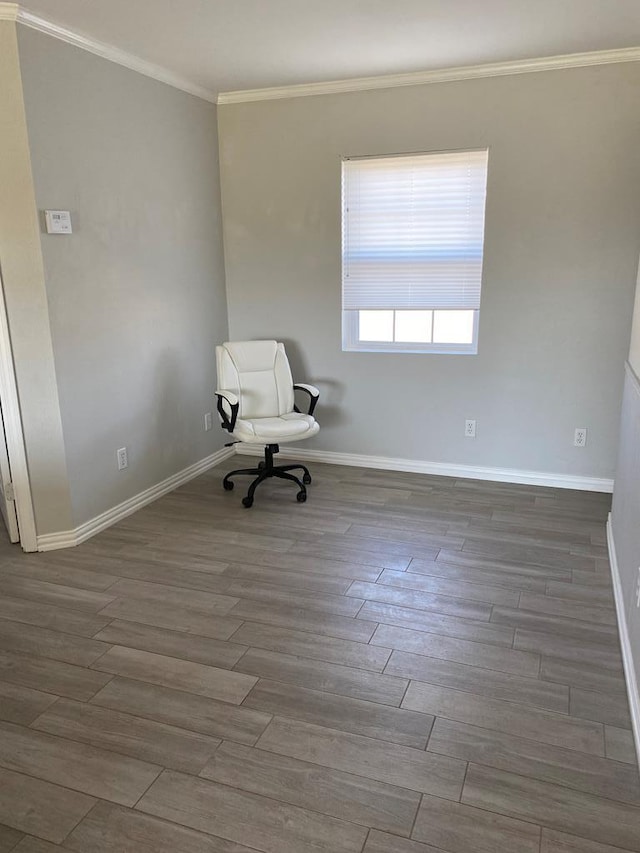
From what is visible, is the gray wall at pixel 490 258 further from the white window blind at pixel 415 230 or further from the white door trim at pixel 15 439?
the white door trim at pixel 15 439

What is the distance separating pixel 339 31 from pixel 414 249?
1458 millimetres

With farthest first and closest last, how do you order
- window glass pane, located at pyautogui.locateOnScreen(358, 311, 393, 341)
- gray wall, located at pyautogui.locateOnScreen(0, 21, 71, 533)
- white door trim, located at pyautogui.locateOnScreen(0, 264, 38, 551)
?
1. window glass pane, located at pyautogui.locateOnScreen(358, 311, 393, 341)
2. white door trim, located at pyautogui.locateOnScreen(0, 264, 38, 551)
3. gray wall, located at pyautogui.locateOnScreen(0, 21, 71, 533)

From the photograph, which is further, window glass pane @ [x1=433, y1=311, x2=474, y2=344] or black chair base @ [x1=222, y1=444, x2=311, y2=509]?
window glass pane @ [x1=433, y1=311, x2=474, y2=344]

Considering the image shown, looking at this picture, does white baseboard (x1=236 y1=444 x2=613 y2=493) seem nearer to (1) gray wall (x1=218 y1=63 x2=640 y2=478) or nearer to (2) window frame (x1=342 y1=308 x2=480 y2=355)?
(1) gray wall (x1=218 y1=63 x2=640 y2=478)

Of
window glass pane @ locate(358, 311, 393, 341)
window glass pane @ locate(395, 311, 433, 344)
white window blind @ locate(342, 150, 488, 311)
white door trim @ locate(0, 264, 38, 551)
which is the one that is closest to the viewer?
white door trim @ locate(0, 264, 38, 551)

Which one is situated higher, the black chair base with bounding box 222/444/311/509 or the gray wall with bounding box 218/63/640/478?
the gray wall with bounding box 218/63/640/478

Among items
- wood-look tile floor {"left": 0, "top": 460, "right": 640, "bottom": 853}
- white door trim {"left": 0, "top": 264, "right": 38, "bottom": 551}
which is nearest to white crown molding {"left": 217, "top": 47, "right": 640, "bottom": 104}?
white door trim {"left": 0, "top": 264, "right": 38, "bottom": 551}

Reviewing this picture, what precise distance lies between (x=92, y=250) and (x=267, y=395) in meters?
1.46

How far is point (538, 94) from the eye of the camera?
374 cm

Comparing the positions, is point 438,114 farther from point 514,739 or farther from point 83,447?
point 514,739

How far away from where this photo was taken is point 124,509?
381cm

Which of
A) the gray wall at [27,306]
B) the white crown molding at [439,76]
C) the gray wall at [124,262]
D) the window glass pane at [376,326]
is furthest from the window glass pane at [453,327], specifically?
the gray wall at [27,306]

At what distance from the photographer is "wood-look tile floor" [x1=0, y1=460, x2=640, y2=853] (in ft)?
5.65

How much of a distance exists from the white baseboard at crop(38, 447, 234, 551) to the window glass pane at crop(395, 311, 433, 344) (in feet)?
5.47
